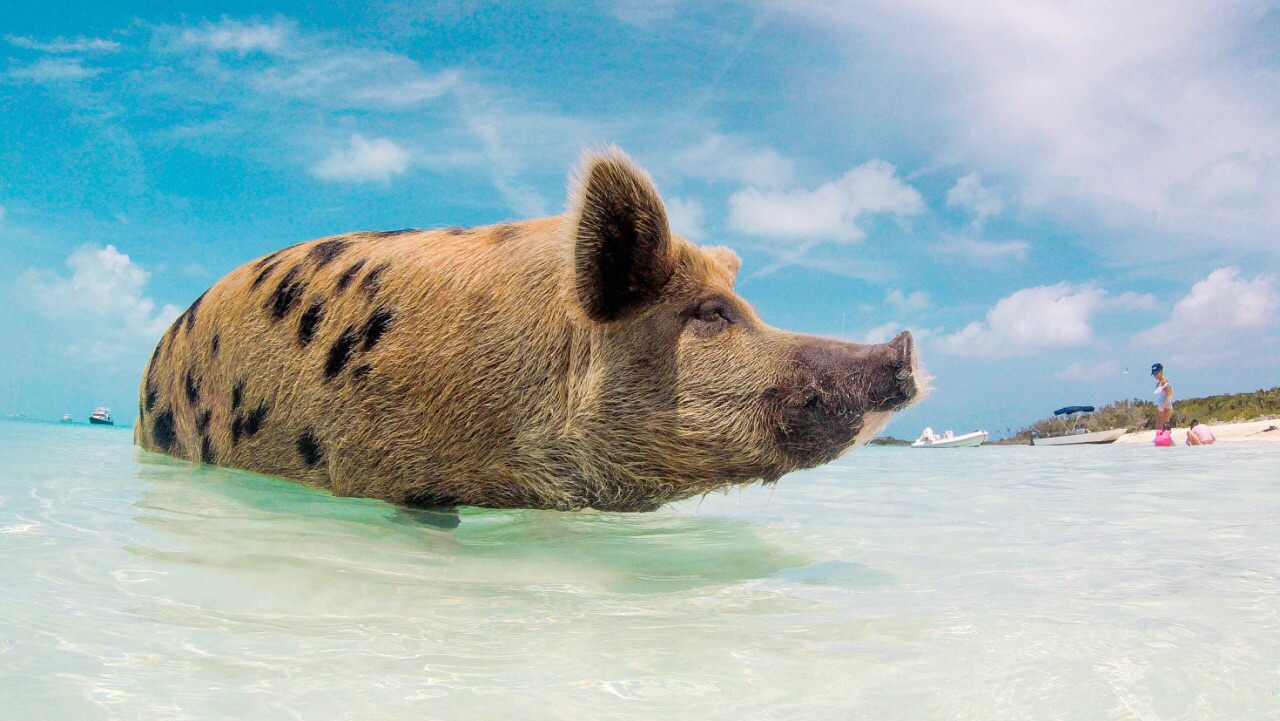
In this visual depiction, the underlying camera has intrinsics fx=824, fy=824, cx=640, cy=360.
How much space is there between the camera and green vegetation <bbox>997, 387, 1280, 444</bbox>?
106 ft

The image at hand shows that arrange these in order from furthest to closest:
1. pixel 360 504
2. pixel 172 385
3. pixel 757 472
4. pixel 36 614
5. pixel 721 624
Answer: pixel 172 385 → pixel 360 504 → pixel 757 472 → pixel 721 624 → pixel 36 614

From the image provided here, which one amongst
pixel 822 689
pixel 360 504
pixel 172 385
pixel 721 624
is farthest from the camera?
pixel 172 385

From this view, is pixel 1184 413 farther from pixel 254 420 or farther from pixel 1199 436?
pixel 254 420

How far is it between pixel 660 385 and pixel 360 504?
223 centimetres

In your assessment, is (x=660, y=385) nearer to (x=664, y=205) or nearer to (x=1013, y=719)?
(x=664, y=205)

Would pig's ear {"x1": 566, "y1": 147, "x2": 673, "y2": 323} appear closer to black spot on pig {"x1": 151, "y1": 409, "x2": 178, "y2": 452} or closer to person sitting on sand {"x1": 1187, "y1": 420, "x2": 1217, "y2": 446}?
black spot on pig {"x1": 151, "y1": 409, "x2": 178, "y2": 452}

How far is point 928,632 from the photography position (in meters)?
2.65

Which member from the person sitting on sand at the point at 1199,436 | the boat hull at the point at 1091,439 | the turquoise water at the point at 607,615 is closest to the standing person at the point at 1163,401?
the person sitting on sand at the point at 1199,436

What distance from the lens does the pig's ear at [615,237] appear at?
4.31 meters

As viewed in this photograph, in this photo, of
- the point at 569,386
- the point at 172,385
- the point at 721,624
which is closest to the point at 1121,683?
the point at 721,624

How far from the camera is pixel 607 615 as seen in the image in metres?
2.81

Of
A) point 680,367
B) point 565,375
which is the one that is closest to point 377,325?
point 565,375

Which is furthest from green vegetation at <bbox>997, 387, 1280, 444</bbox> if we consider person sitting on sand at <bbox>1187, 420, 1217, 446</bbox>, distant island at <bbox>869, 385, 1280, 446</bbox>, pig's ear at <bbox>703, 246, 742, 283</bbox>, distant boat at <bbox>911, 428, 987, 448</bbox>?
pig's ear at <bbox>703, 246, 742, 283</bbox>

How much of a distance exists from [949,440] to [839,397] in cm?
3079
